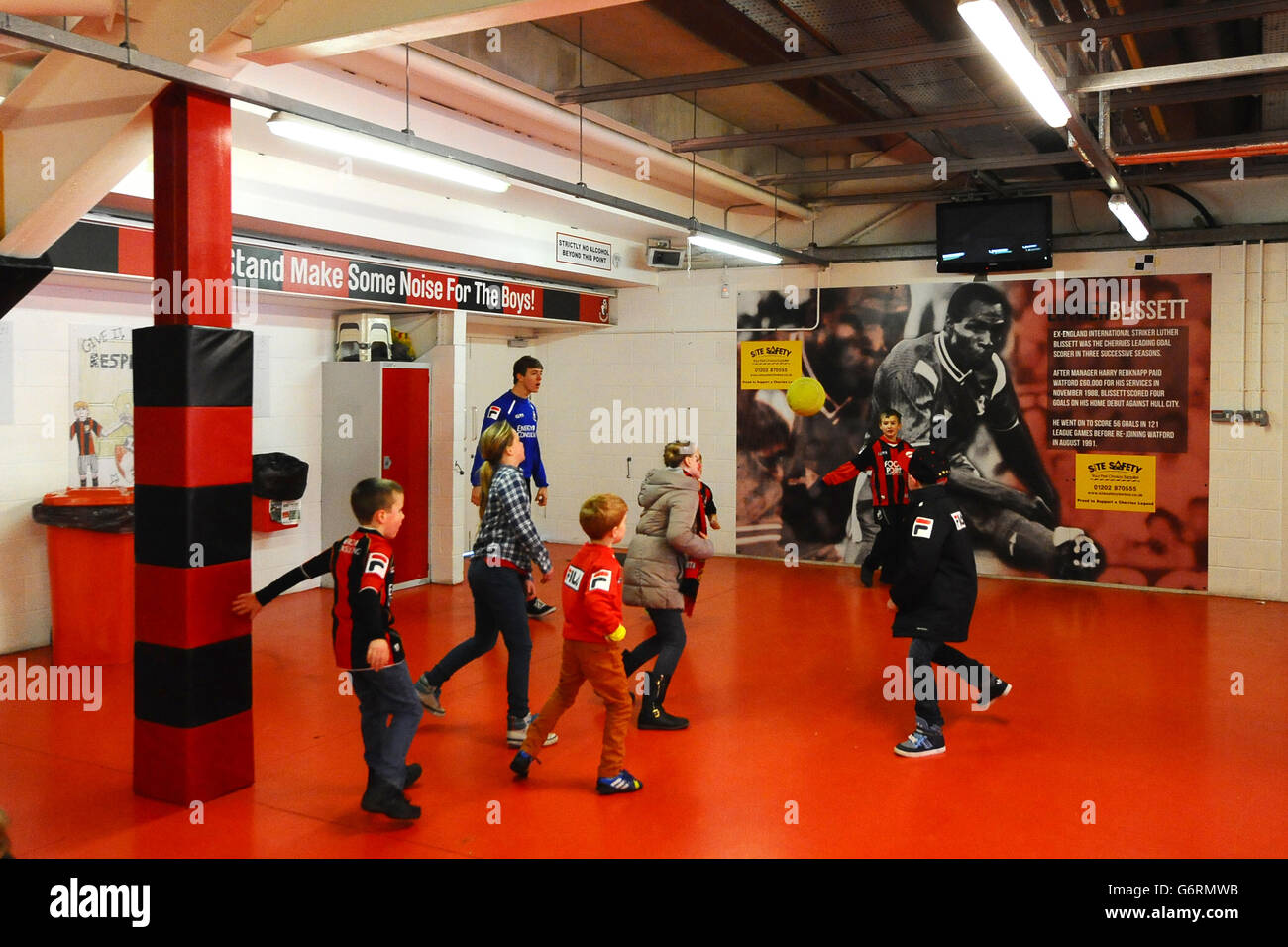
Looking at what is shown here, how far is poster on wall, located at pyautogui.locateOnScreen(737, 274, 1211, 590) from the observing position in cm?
907

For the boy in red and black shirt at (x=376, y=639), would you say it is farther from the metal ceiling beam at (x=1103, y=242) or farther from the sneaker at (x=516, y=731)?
the metal ceiling beam at (x=1103, y=242)

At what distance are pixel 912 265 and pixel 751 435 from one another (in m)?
2.34

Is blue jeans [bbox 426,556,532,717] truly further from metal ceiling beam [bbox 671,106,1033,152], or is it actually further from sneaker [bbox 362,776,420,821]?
metal ceiling beam [bbox 671,106,1033,152]

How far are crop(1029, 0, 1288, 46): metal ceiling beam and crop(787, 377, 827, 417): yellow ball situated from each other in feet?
16.7

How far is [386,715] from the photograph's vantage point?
4.05 m

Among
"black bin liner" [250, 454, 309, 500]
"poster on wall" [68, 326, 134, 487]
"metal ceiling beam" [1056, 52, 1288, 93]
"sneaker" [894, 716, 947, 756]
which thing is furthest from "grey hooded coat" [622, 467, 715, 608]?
"black bin liner" [250, 454, 309, 500]

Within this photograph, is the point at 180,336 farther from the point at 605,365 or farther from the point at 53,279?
the point at 605,365

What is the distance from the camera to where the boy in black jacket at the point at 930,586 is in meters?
4.86

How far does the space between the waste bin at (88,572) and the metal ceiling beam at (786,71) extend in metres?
3.91

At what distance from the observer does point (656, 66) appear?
7.69m

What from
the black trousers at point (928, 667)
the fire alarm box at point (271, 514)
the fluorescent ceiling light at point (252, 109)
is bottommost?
the black trousers at point (928, 667)

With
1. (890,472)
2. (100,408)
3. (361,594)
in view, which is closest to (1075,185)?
(890,472)

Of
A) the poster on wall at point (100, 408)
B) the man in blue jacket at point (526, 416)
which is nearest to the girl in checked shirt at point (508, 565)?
the man in blue jacket at point (526, 416)

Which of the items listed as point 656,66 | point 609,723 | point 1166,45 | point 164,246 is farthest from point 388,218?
point 1166,45
